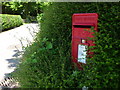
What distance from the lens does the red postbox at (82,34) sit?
277 cm

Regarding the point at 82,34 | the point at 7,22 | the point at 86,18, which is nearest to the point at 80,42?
the point at 82,34

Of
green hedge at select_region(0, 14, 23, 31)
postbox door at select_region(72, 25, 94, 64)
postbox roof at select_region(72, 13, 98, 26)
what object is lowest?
green hedge at select_region(0, 14, 23, 31)

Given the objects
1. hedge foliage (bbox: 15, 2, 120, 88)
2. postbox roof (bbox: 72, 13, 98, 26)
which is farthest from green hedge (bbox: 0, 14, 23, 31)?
postbox roof (bbox: 72, 13, 98, 26)

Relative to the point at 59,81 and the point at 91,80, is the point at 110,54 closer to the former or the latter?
the point at 91,80

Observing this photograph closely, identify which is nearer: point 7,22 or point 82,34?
point 82,34

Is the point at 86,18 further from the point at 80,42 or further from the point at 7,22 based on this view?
the point at 7,22

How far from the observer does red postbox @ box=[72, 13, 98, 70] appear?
9.08 feet

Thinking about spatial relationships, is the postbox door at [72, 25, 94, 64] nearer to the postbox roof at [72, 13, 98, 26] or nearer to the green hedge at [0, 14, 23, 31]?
the postbox roof at [72, 13, 98, 26]

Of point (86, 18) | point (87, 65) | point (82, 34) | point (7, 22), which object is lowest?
point (7, 22)

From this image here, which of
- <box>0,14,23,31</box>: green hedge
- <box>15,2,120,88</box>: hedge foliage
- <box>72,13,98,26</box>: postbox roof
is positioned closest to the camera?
<box>15,2,120,88</box>: hedge foliage

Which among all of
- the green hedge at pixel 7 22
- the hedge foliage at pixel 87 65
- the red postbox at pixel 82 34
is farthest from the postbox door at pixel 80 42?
the green hedge at pixel 7 22

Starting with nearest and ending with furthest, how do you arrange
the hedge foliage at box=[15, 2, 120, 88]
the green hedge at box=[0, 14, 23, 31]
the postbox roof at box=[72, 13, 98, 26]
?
the hedge foliage at box=[15, 2, 120, 88] → the postbox roof at box=[72, 13, 98, 26] → the green hedge at box=[0, 14, 23, 31]

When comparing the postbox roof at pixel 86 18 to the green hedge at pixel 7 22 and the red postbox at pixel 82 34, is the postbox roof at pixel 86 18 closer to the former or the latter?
the red postbox at pixel 82 34

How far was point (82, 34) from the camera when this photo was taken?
9.70 feet
